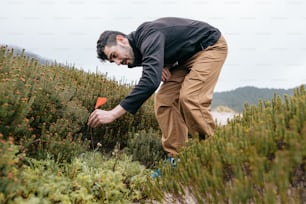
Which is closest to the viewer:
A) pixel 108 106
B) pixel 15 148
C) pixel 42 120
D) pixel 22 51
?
pixel 15 148

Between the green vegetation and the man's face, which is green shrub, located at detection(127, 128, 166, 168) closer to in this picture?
the green vegetation

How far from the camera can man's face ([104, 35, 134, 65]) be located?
14.5 ft

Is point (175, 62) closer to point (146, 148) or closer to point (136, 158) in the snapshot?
point (146, 148)

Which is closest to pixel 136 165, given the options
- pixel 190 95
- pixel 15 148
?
pixel 190 95

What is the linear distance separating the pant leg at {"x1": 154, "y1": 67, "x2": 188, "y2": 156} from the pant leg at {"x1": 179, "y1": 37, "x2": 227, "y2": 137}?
0.98 feet

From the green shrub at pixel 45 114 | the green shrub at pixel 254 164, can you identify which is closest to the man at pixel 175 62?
the green shrub at pixel 45 114

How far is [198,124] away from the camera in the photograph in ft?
15.2

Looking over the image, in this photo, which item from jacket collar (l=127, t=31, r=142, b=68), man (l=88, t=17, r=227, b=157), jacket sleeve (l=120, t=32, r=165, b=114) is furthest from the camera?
jacket collar (l=127, t=31, r=142, b=68)

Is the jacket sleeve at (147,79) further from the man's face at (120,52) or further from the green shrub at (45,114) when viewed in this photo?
the green shrub at (45,114)

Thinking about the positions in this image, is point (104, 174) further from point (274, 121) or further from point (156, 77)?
point (274, 121)

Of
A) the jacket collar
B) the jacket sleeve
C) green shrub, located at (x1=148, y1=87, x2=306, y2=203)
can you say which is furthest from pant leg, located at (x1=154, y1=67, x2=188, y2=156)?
green shrub, located at (x1=148, y1=87, x2=306, y2=203)

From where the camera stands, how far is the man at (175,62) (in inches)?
162

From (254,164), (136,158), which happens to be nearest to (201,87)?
(136,158)

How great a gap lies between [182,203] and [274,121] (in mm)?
1045
